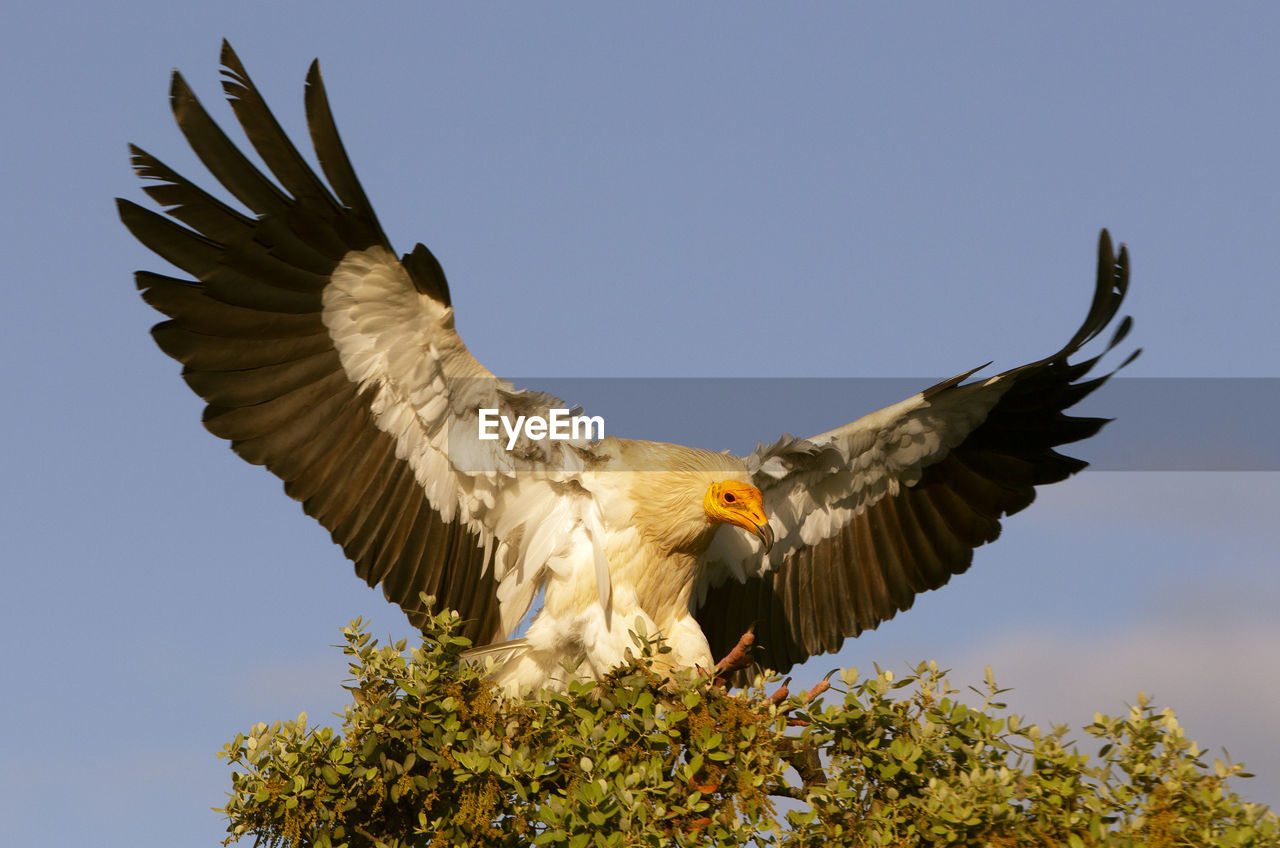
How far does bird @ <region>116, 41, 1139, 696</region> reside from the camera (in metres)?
6.69

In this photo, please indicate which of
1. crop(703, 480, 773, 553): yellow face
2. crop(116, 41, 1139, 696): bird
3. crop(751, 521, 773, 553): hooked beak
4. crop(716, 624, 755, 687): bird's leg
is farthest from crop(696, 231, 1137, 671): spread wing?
crop(716, 624, 755, 687): bird's leg

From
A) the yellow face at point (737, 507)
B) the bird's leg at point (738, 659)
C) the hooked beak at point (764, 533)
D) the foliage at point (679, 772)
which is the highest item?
the yellow face at point (737, 507)

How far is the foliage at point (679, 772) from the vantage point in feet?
16.0

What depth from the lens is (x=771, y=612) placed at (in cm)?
870

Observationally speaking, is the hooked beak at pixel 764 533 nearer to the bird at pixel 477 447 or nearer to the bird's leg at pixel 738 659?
the bird at pixel 477 447

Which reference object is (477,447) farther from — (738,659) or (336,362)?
(738,659)

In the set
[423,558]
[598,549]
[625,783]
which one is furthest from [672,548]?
[625,783]

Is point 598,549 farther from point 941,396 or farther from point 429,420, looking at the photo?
point 941,396

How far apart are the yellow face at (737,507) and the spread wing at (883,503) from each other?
52cm

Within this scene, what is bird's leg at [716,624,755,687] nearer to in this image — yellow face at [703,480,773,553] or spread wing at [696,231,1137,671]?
yellow face at [703,480,773,553]

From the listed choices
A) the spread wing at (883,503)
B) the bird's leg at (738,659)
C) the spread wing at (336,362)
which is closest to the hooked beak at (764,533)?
the bird's leg at (738,659)

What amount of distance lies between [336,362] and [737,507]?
2399 millimetres

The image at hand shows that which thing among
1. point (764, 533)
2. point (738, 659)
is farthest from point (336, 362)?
point (738, 659)

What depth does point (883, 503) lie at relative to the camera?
856cm
